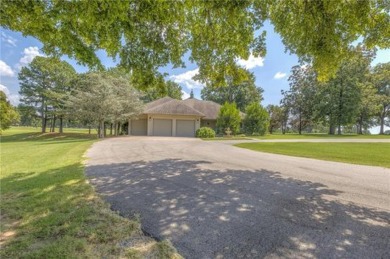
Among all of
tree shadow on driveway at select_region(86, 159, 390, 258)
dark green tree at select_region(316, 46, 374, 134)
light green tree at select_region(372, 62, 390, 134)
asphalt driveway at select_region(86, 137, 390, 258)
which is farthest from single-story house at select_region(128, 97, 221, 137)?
light green tree at select_region(372, 62, 390, 134)

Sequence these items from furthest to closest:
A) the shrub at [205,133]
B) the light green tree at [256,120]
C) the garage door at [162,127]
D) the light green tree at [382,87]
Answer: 1. the light green tree at [382,87]
2. the light green tree at [256,120]
3. the garage door at [162,127]
4. the shrub at [205,133]

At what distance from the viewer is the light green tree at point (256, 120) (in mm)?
30172

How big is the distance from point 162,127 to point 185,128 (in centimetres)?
292

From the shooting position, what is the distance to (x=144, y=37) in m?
6.67

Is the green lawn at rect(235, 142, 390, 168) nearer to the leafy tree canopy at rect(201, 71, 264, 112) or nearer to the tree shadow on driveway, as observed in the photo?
the tree shadow on driveway

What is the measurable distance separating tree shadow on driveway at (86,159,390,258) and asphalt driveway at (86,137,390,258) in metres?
0.01

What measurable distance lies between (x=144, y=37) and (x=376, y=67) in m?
51.8

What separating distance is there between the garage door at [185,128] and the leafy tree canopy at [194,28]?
1944 cm

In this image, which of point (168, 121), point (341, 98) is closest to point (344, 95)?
point (341, 98)

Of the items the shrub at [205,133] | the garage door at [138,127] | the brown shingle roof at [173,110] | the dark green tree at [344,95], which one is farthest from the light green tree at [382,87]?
the garage door at [138,127]

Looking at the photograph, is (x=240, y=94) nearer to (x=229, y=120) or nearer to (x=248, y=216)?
Answer: (x=229, y=120)

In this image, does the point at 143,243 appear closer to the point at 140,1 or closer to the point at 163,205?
the point at 163,205

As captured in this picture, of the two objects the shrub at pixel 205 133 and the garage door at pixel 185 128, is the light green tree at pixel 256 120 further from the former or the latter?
the garage door at pixel 185 128

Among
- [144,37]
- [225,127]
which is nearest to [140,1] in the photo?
[144,37]
